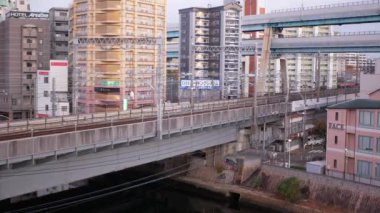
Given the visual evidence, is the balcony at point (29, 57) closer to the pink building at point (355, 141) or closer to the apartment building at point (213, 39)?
the apartment building at point (213, 39)

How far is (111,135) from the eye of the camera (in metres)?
19.2

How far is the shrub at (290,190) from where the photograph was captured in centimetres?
2262

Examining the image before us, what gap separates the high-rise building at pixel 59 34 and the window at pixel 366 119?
34.8 m

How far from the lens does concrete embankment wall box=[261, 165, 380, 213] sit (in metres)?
21.1

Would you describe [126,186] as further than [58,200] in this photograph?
Yes

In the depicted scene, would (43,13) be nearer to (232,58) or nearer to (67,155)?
(232,58)

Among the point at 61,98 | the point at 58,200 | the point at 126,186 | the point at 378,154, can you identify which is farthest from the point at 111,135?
the point at 61,98

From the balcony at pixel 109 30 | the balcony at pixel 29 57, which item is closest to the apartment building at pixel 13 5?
the balcony at pixel 29 57

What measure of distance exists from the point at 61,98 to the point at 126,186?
1358 cm

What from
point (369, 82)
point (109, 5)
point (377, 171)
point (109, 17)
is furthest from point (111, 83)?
point (377, 171)

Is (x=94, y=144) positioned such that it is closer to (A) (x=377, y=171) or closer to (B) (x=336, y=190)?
(B) (x=336, y=190)

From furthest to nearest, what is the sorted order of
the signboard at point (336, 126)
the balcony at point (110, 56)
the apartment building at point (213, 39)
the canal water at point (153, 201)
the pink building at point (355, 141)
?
1. the apartment building at point (213, 39)
2. the balcony at point (110, 56)
3. the signboard at point (336, 126)
4. the canal water at point (153, 201)
5. the pink building at point (355, 141)

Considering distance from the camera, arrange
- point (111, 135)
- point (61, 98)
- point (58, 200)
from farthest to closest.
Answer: point (61, 98), point (58, 200), point (111, 135)

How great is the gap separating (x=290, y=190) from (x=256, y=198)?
6.48ft
